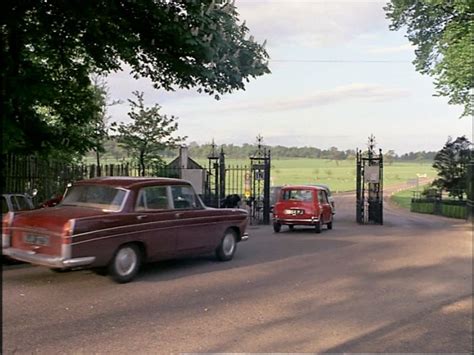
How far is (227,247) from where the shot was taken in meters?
11.4

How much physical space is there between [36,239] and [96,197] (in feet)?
4.31

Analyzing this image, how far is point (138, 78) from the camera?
636 inches

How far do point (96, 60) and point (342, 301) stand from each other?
10069 millimetres

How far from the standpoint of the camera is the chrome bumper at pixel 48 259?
8055 mm

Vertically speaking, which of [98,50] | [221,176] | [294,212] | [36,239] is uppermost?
[98,50]

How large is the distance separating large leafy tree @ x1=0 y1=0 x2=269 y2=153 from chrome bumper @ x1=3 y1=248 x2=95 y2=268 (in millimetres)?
4257

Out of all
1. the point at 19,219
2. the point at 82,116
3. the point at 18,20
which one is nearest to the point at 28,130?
the point at 82,116

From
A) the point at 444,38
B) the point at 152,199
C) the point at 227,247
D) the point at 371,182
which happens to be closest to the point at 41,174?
the point at 227,247

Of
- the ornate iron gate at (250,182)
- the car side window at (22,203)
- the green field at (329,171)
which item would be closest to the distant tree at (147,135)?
the ornate iron gate at (250,182)

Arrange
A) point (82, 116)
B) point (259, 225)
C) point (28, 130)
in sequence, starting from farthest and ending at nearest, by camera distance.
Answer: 1. point (259, 225)
2. point (82, 116)
3. point (28, 130)

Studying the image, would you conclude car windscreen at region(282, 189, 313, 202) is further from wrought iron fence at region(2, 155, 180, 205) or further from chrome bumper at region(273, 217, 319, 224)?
wrought iron fence at region(2, 155, 180, 205)

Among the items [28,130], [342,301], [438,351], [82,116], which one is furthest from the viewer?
[82,116]

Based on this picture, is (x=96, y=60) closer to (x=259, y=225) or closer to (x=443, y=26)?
(x=259, y=225)

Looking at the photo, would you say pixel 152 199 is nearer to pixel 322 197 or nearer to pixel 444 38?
pixel 322 197
